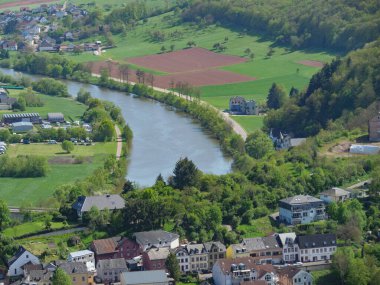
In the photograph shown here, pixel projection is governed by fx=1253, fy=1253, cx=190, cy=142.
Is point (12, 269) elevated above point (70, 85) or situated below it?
above

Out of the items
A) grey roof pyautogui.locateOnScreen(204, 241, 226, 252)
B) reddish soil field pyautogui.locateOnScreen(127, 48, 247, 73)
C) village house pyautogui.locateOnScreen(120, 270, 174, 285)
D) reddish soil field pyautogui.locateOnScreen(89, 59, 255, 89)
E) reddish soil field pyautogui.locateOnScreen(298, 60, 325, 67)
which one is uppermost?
village house pyautogui.locateOnScreen(120, 270, 174, 285)

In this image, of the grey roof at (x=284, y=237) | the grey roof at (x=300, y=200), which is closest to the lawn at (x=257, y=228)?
the grey roof at (x=300, y=200)

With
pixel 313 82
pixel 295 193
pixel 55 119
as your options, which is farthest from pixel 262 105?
pixel 295 193

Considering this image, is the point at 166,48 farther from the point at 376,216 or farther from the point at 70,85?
the point at 376,216

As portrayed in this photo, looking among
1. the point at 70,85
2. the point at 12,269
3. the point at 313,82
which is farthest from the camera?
the point at 70,85

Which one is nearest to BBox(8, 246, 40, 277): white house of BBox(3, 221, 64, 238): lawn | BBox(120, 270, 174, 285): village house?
BBox(3, 221, 64, 238): lawn

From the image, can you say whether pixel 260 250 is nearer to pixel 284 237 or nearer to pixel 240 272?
pixel 284 237

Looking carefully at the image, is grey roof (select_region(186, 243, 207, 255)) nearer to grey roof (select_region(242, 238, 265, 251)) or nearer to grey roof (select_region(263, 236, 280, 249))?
grey roof (select_region(242, 238, 265, 251))
